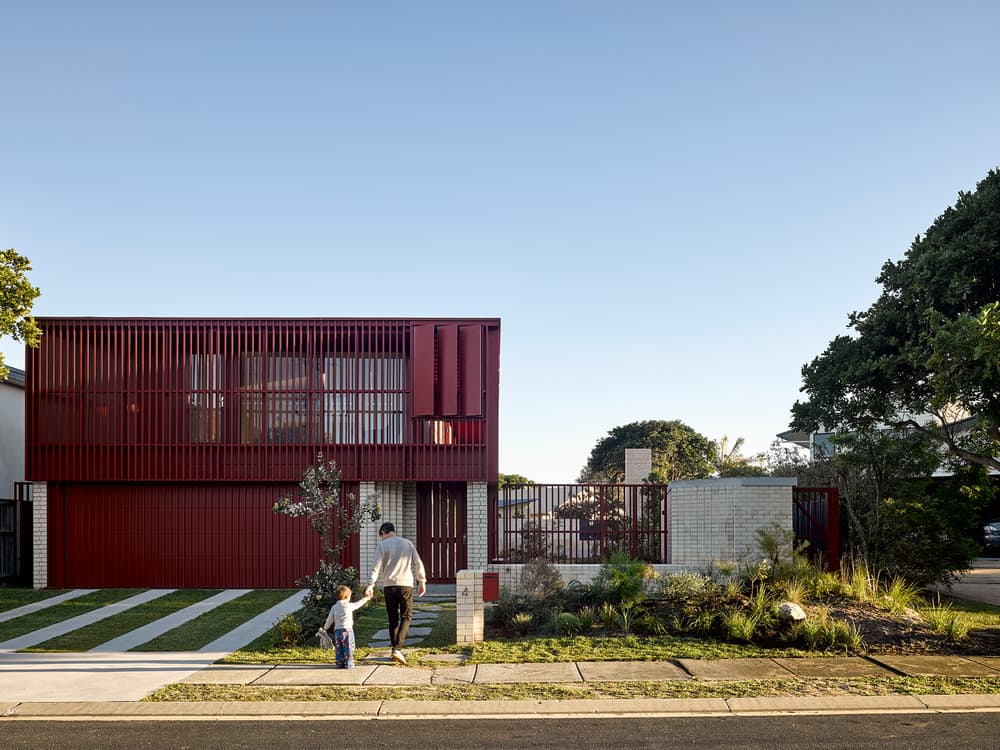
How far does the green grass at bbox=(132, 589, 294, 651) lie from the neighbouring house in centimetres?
197

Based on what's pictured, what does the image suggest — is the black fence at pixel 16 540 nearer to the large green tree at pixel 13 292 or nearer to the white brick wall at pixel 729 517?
the large green tree at pixel 13 292

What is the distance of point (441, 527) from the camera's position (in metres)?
21.9

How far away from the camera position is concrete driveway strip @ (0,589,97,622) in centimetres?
1649

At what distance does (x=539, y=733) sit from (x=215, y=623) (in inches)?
331

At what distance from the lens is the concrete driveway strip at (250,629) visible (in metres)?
12.8

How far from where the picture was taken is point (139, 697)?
9.73 metres

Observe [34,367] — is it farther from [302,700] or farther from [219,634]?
[302,700]

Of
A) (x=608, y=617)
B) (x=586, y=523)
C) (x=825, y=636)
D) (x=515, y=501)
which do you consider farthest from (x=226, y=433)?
(x=825, y=636)

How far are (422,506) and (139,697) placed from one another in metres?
12.4

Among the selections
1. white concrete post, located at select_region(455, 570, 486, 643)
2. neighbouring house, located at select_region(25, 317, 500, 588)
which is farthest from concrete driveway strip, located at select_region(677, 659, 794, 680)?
neighbouring house, located at select_region(25, 317, 500, 588)

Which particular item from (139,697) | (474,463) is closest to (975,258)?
(474,463)

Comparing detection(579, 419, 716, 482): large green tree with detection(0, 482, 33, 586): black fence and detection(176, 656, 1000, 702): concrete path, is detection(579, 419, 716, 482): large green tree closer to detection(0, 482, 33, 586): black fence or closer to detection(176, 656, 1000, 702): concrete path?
detection(0, 482, 33, 586): black fence

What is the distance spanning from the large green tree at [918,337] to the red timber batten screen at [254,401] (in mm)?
7442

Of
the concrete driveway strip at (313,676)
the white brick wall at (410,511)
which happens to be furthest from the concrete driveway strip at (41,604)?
the concrete driveway strip at (313,676)
